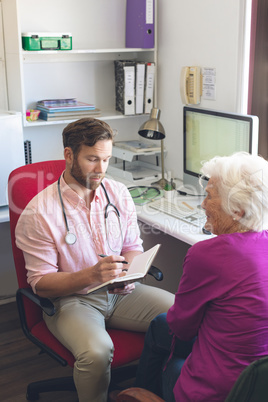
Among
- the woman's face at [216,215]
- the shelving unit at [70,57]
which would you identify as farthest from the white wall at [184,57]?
the woman's face at [216,215]

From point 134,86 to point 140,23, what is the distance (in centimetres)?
37

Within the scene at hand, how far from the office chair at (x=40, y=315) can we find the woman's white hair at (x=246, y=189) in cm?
70

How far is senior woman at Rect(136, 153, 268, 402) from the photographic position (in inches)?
53.1

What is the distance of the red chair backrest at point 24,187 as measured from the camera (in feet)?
6.59

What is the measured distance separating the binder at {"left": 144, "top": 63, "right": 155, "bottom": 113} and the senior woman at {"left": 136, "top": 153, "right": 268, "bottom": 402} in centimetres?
164

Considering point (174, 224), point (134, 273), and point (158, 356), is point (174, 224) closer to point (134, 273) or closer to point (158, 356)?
point (134, 273)

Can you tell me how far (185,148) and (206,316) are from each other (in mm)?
1434

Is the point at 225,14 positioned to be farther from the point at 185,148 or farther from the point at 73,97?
the point at 73,97

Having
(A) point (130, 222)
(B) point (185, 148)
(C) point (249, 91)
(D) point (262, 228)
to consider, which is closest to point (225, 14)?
(C) point (249, 91)

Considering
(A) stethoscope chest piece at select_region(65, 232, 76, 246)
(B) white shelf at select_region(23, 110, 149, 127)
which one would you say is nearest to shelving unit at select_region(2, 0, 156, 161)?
(B) white shelf at select_region(23, 110, 149, 127)

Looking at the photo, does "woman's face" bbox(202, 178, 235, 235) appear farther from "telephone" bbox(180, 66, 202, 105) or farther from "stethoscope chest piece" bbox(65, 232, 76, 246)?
"telephone" bbox(180, 66, 202, 105)

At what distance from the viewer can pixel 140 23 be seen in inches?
120

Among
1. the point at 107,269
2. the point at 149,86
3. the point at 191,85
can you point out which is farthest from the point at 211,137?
the point at 107,269

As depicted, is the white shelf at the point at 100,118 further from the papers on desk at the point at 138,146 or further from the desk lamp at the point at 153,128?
the desk lamp at the point at 153,128
